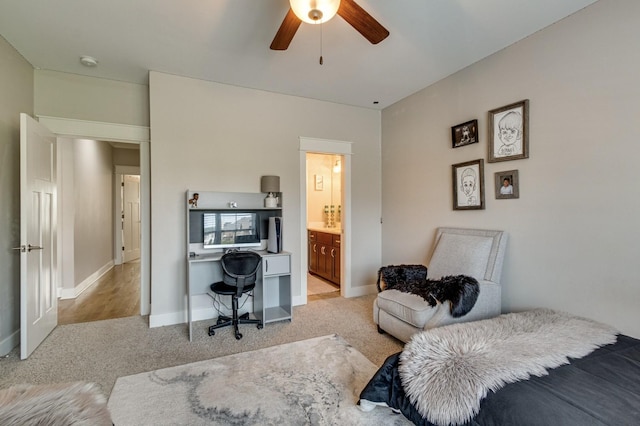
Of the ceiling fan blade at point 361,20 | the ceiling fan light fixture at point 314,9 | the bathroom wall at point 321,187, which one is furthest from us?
the bathroom wall at point 321,187

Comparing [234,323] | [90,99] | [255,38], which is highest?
[255,38]

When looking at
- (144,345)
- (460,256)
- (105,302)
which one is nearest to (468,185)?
(460,256)

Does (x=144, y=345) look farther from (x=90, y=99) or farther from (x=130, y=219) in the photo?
(x=130, y=219)

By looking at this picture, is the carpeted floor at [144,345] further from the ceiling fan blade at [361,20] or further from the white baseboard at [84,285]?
the ceiling fan blade at [361,20]

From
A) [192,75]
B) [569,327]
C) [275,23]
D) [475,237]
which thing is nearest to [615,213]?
[569,327]

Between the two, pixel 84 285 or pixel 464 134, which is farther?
pixel 84 285

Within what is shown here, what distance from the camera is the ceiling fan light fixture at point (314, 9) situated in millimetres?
1685

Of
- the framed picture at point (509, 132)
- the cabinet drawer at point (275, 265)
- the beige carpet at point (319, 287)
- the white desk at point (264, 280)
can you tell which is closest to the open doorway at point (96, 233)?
the white desk at point (264, 280)

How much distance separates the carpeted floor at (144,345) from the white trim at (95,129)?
6.91ft

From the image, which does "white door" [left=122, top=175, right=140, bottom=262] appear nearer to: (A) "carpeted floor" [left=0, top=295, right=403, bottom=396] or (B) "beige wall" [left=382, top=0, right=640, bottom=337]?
(A) "carpeted floor" [left=0, top=295, right=403, bottom=396]

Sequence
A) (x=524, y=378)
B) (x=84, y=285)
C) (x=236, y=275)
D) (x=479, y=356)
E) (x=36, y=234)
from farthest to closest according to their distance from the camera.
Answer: (x=84, y=285)
(x=236, y=275)
(x=36, y=234)
(x=479, y=356)
(x=524, y=378)

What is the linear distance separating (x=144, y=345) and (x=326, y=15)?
10.3ft

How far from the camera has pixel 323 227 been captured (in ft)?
20.7

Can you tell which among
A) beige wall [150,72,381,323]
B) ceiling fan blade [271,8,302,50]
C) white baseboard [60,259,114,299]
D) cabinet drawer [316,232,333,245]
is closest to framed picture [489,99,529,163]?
beige wall [150,72,381,323]
